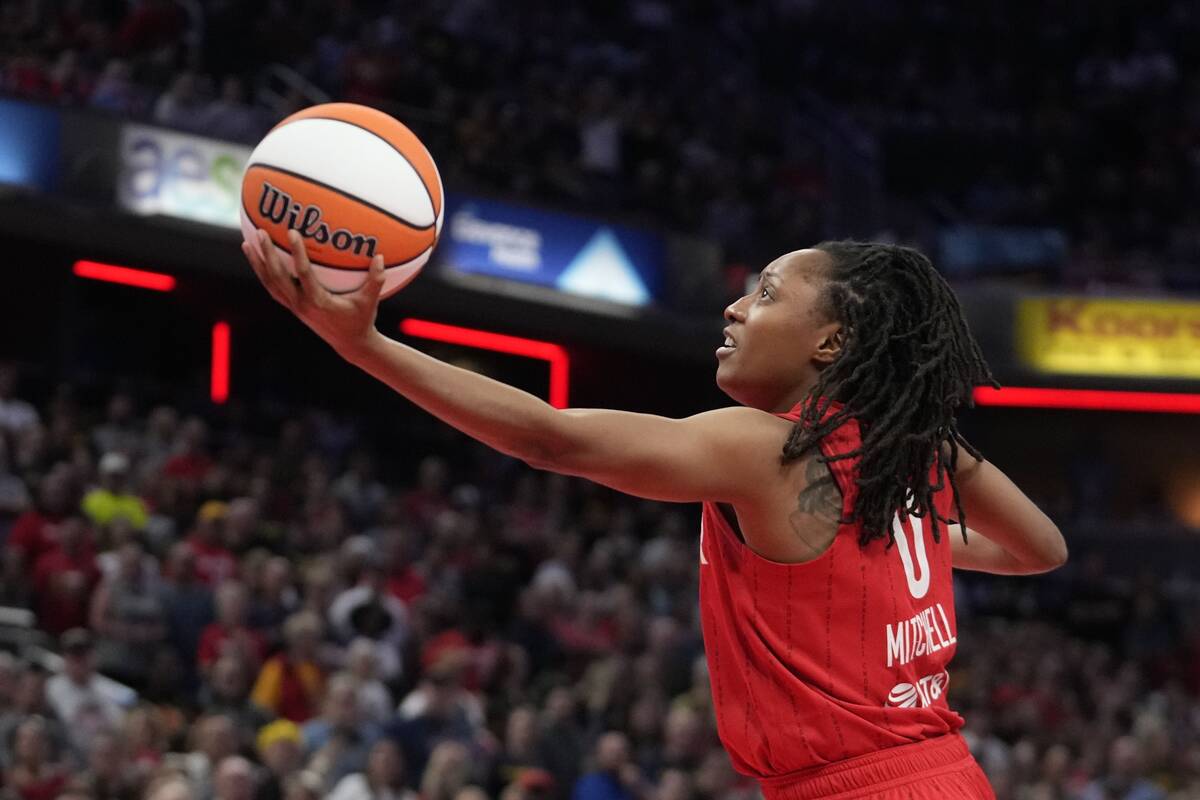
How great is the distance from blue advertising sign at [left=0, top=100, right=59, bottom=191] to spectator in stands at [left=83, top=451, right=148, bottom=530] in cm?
370

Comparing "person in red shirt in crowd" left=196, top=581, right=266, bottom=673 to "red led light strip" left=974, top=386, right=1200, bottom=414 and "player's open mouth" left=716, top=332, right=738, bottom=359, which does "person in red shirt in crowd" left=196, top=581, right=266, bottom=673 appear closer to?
"player's open mouth" left=716, top=332, right=738, bottom=359

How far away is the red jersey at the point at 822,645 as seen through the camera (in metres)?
3.11

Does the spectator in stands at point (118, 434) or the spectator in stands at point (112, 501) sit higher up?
the spectator in stands at point (118, 434)

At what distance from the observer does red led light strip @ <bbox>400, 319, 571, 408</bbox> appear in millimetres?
16438

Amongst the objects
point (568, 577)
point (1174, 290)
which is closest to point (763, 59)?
point (1174, 290)

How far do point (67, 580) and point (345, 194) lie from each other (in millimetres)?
6380

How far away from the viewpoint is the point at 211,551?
32.0 ft

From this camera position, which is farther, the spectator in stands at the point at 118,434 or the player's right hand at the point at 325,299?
the spectator in stands at the point at 118,434

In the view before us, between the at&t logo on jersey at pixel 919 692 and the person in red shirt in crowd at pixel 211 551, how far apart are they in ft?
22.2

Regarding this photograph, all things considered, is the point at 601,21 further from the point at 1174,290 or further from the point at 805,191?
the point at 1174,290

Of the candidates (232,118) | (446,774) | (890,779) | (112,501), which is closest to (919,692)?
(890,779)

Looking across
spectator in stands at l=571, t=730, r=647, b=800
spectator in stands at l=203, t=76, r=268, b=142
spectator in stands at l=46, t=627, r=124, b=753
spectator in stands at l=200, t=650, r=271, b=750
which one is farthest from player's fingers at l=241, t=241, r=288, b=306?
spectator in stands at l=203, t=76, r=268, b=142

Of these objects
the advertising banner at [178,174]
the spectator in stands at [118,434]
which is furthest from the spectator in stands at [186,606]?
the advertising banner at [178,174]

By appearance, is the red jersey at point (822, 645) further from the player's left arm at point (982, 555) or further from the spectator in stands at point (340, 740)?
the spectator in stands at point (340, 740)
